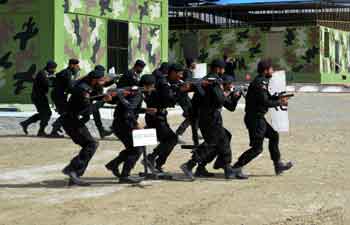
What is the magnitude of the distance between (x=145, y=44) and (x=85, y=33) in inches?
154

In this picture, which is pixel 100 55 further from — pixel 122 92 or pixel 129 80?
pixel 122 92

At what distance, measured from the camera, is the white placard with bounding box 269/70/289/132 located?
11.7 meters

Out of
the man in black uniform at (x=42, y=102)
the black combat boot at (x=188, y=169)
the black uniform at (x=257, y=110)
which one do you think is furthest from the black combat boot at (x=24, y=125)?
the black uniform at (x=257, y=110)

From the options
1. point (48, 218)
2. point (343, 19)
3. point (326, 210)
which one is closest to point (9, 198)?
point (48, 218)

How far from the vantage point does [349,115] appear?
2372cm

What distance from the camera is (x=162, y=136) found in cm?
1080

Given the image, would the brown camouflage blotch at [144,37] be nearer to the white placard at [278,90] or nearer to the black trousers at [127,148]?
the white placard at [278,90]

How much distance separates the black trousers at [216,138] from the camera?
10.6 m

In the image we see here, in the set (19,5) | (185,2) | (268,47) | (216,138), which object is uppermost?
(185,2)

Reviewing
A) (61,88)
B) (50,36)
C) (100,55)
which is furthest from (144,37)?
(61,88)

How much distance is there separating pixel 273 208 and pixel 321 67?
121 feet

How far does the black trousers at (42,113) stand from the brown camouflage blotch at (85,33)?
642 centimetres

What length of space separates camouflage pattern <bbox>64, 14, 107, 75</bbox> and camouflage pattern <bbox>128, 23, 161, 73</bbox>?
5.74 ft

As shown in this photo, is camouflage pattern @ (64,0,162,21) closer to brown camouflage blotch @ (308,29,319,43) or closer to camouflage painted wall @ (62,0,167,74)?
camouflage painted wall @ (62,0,167,74)
